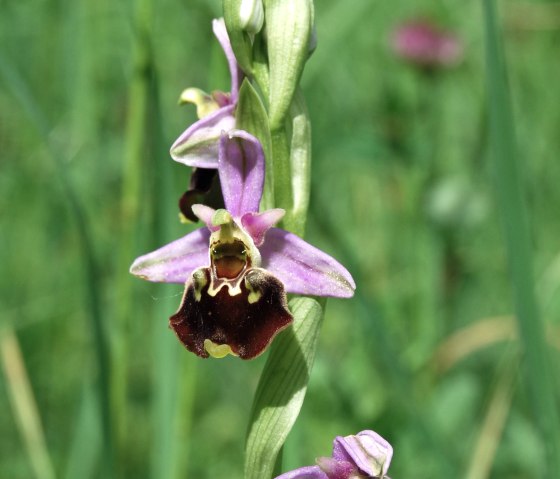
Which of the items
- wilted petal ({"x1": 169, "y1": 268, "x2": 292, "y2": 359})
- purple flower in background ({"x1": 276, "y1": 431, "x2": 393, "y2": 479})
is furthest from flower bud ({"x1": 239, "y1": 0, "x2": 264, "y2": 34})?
purple flower in background ({"x1": 276, "y1": 431, "x2": 393, "y2": 479})

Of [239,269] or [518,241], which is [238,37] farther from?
[518,241]

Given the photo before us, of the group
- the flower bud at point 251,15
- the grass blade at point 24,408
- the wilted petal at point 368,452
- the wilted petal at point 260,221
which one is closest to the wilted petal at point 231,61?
the flower bud at point 251,15

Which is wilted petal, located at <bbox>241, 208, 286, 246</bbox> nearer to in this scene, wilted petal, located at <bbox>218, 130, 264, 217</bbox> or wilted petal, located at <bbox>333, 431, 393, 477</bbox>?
wilted petal, located at <bbox>218, 130, 264, 217</bbox>

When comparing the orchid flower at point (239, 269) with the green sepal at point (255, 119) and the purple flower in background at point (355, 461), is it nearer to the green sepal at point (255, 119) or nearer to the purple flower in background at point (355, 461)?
the green sepal at point (255, 119)

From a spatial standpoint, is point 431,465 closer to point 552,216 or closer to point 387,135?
point 387,135

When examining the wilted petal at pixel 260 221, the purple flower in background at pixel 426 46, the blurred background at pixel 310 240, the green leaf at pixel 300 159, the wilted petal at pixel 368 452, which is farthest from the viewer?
the purple flower in background at pixel 426 46

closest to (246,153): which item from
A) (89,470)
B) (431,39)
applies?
(89,470)
